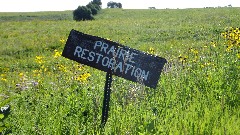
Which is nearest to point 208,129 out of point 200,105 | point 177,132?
point 177,132

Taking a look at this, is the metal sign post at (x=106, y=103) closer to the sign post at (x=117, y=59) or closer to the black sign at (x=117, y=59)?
the sign post at (x=117, y=59)

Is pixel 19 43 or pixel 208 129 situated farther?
pixel 19 43

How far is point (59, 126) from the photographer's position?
12.0 feet

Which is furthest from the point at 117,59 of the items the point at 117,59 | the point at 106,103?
the point at 106,103

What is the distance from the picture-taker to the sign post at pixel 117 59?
3.82m

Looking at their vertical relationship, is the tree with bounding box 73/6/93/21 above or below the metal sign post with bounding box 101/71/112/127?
below

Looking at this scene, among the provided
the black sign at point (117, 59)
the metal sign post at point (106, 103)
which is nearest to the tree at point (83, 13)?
the black sign at point (117, 59)

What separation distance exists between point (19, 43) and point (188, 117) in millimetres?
20981

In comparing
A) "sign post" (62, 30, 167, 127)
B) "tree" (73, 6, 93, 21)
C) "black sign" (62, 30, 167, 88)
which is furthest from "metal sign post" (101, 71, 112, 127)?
"tree" (73, 6, 93, 21)

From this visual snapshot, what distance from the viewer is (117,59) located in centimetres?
384

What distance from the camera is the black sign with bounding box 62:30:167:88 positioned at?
3.83 metres

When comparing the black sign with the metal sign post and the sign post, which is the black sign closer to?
the sign post

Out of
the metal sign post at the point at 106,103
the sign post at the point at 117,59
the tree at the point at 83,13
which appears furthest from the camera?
the tree at the point at 83,13

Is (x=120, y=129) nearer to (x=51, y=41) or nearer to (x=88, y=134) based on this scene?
(x=88, y=134)
